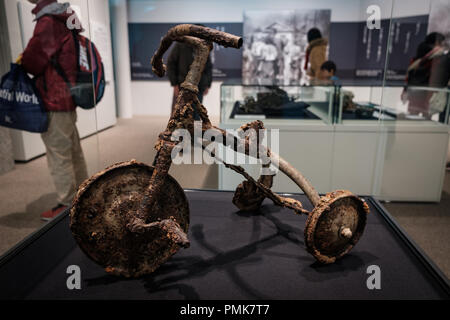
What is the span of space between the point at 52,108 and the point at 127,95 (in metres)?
0.69

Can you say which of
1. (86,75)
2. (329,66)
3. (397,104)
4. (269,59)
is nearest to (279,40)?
(269,59)

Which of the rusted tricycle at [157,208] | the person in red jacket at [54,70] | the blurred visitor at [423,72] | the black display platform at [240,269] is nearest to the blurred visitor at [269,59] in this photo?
the blurred visitor at [423,72]

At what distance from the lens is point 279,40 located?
4.00m

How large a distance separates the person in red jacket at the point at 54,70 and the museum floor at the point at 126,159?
0.25 metres

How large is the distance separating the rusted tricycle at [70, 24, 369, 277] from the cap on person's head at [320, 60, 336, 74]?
8.24ft

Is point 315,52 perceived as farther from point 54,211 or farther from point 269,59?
point 54,211

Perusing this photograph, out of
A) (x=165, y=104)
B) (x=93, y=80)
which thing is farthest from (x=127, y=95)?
(x=165, y=104)

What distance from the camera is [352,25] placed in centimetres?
354

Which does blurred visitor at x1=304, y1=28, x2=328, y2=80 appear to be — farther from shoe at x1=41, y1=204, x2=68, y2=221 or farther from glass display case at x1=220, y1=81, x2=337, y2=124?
shoe at x1=41, y1=204, x2=68, y2=221

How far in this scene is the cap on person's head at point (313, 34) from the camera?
13.0 feet

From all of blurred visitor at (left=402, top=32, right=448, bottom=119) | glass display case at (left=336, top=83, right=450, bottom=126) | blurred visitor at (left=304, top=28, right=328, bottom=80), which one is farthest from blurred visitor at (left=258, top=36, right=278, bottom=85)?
blurred visitor at (left=402, top=32, right=448, bottom=119)

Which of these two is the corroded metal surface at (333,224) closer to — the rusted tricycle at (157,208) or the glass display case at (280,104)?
the rusted tricycle at (157,208)

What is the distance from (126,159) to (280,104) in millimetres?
1337
